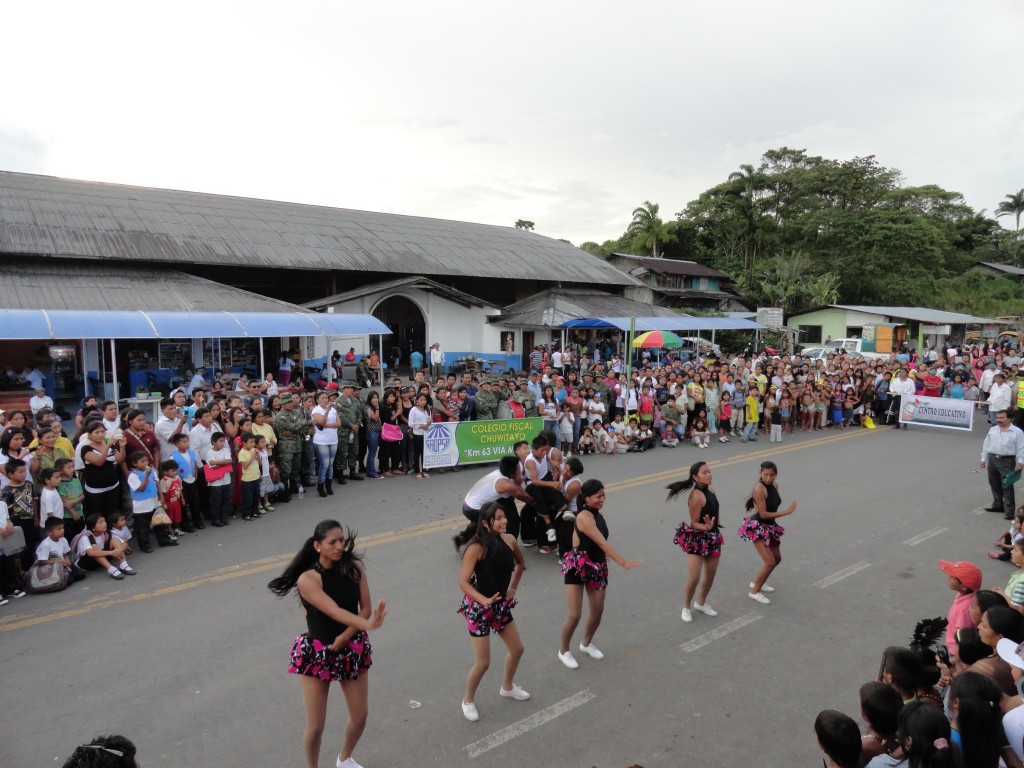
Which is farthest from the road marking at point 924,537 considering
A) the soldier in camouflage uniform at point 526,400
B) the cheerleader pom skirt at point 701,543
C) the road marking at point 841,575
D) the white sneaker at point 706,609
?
the soldier in camouflage uniform at point 526,400

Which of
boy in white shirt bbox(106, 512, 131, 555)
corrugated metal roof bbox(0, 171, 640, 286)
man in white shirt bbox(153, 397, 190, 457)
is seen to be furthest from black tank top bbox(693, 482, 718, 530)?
corrugated metal roof bbox(0, 171, 640, 286)

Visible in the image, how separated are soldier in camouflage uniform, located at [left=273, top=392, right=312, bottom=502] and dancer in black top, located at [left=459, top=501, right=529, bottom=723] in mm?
6101

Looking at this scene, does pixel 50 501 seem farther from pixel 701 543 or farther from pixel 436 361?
pixel 436 361

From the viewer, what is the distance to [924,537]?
8586mm

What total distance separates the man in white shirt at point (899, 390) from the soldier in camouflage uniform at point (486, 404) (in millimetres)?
11492

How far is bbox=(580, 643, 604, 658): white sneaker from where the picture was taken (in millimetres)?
5461

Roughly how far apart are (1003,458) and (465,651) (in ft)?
28.5

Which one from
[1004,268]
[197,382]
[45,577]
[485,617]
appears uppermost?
[1004,268]

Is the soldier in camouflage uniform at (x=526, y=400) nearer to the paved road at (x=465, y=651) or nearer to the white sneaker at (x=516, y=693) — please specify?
the paved road at (x=465, y=651)

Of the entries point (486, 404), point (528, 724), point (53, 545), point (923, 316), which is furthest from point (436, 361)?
point (923, 316)

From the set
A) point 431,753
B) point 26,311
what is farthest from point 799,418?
point 26,311

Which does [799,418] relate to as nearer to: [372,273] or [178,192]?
[372,273]

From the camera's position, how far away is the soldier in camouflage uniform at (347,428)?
11008mm

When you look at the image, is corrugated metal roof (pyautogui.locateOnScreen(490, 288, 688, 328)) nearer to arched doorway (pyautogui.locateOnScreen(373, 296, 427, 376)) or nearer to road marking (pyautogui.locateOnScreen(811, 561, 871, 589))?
arched doorway (pyautogui.locateOnScreen(373, 296, 427, 376))
